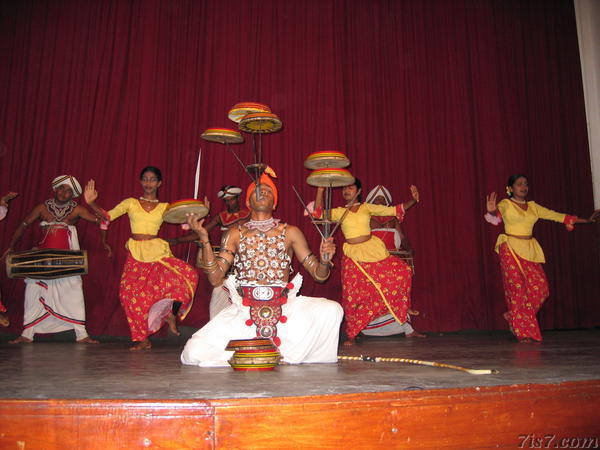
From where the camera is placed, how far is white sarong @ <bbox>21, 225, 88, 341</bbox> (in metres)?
4.79

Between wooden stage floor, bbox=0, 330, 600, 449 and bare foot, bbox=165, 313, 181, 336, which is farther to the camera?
bare foot, bbox=165, 313, 181, 336

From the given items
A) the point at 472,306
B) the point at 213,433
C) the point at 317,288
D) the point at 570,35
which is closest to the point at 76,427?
the point at 213,433

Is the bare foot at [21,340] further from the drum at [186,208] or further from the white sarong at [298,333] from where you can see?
the drum at [186,208]

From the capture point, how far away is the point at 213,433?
5.47 ft

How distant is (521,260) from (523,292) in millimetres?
315

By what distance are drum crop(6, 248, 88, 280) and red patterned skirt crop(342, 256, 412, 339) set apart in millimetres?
2604

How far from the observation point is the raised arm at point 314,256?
2.79 metres

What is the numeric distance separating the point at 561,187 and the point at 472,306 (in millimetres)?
2077

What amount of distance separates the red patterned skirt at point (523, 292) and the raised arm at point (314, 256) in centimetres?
257

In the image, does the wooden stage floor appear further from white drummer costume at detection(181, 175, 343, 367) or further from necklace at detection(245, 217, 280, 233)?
necklace at detection(245, 217, 280, 233)

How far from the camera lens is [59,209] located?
4.90 meters

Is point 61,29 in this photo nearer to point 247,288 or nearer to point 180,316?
point 180,316

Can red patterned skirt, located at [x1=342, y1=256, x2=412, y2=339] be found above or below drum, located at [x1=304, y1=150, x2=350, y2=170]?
below

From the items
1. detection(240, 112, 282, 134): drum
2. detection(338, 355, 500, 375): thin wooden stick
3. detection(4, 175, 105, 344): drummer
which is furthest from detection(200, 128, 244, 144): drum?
detection(338, 355, 500, 375): thin wooden stick
